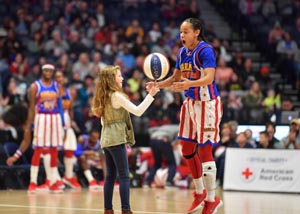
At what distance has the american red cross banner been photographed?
16.6 metres

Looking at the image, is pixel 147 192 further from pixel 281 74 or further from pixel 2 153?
pixel 281 74

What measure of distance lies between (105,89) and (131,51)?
12.7 metres

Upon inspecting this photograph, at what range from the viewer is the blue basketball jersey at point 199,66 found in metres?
10.5

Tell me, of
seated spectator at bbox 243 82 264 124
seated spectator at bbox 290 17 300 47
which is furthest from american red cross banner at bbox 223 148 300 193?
seated spectator at bbox 290 17 300 47

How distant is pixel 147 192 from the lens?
16.5 metres

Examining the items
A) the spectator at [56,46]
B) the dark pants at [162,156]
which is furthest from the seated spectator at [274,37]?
the dark pants at [162,156]

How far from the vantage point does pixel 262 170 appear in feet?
55.1

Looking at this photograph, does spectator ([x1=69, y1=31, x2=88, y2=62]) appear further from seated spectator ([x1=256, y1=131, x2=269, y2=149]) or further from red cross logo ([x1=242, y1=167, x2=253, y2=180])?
red cross logo ([x1=242, y1=167, x2=253, y2=180])

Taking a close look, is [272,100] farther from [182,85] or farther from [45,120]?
[182,85]

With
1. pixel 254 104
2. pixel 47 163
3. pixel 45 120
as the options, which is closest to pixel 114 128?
pixel 45 120

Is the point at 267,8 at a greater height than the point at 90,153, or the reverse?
the point at 267,8

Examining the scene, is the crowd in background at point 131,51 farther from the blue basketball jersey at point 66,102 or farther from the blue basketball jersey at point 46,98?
the blue basketball jersey at point 46,98

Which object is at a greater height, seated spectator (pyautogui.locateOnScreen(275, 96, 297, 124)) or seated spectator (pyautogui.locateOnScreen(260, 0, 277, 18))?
seated spectator (pyautogui.locateOnScreen(260, 0, 277, 18))

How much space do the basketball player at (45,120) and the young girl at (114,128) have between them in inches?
201
